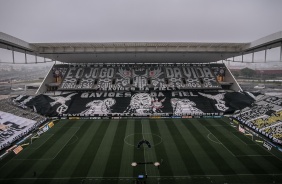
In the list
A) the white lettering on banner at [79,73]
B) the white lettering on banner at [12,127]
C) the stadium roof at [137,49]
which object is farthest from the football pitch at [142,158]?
the white lettering on banner at [79,73]

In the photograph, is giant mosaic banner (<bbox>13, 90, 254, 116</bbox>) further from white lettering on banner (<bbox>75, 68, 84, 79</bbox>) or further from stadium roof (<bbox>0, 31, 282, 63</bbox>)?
stadium roof (<bbox>0, 31, 282, 63</bbox>)

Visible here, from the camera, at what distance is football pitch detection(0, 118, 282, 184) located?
1719cm

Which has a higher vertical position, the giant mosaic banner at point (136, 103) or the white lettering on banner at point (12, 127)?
the giant mosaic banner at point (136, 103)

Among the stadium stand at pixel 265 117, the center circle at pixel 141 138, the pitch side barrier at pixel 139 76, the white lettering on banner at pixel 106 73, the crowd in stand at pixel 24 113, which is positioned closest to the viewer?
the center circle at pixel 141 138

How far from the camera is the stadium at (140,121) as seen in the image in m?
18.4

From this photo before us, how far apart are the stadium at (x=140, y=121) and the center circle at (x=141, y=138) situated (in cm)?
12

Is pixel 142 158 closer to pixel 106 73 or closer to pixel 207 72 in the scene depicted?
pixel 106 73

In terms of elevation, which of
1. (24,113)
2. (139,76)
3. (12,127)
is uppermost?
(139,76)

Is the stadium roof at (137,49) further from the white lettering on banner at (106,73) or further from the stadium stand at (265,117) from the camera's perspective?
the stadium stand at (265,117)

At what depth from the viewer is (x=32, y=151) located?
22.7 meters

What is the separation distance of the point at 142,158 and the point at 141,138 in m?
5.81

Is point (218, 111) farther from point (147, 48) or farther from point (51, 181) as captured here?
point (51, 181)

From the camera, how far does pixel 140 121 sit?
1356 inches

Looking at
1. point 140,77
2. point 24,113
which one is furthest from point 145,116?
point 24,113
